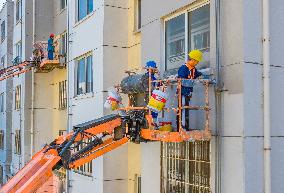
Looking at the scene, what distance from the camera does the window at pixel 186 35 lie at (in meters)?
8.73

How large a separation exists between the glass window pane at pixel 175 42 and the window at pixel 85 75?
4.86 m

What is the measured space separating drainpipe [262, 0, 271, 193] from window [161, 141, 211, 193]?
4.12ft

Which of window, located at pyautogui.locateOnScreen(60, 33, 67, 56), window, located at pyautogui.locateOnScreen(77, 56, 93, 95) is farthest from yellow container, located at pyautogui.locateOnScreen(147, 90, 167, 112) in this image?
window, located at pyautogui.locateOnScreen(60, 33, 67, 56)

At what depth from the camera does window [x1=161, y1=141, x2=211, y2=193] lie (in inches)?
A: 331

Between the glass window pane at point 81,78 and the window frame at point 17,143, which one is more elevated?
the glass window pane at point 81,78

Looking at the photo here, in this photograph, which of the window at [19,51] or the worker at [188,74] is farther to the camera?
the window at [19,51]

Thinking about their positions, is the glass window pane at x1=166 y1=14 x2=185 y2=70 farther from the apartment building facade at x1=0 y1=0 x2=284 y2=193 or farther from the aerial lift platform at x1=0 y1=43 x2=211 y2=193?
the aerial lift platform at x1=0 y1=43 x2=211 y2=193

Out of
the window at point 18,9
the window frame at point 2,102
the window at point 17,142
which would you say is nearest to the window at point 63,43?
the window at point 18,9

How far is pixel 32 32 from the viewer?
2400 cm

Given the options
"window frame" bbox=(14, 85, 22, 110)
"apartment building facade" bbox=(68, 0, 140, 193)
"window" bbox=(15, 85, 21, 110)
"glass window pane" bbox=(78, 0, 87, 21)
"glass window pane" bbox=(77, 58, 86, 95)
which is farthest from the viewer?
"window" bbox=(15, 85, 21, 110)

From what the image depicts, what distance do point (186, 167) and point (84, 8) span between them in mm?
8644

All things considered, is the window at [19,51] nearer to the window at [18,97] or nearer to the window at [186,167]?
the window at [18,97]

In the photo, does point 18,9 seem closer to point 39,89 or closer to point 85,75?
point 39,89

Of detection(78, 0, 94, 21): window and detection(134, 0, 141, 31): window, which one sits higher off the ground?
detection(78, 0, 94, 21): window
